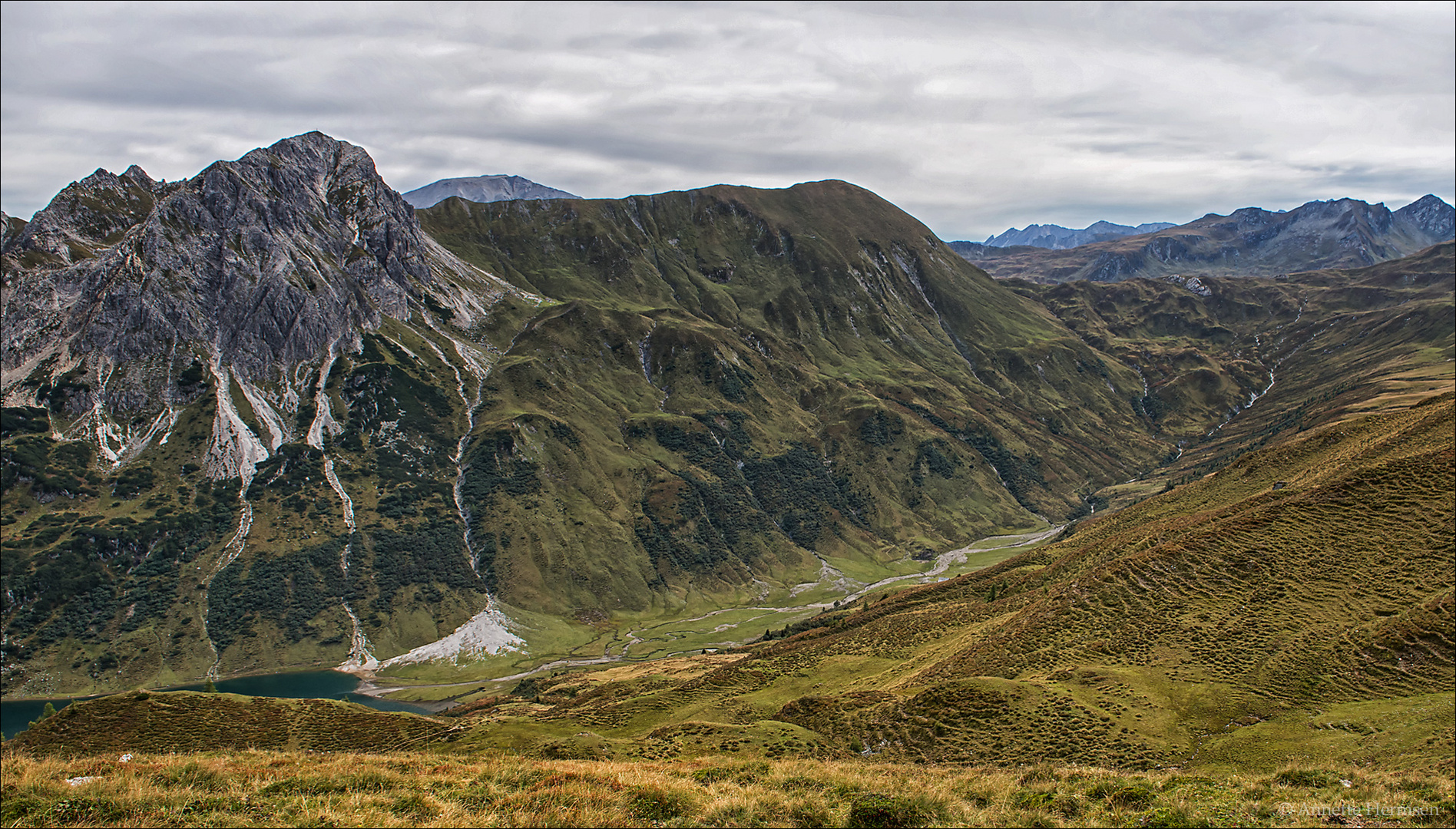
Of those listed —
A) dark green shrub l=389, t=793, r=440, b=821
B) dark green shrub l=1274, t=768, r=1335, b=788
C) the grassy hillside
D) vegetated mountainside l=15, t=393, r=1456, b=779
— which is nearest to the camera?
dark green shrub l=389, t=793, r=440, b=821

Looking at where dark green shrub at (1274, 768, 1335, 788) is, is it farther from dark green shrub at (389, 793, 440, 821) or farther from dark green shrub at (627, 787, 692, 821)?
dark green shrub at (389, 793, 440, 821)

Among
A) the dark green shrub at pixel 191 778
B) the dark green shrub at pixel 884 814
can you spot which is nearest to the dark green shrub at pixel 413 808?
the dark green shrub at pixel 191 778

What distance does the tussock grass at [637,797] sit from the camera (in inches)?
821

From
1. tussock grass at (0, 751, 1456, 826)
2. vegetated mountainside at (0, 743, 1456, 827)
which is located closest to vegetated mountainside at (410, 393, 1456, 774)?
vegetated mountainside at (0, 743, 1456, 827)

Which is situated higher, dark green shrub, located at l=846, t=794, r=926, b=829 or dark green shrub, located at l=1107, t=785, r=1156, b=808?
dark green shrub, located at l=846, t=794, r=926, b=829

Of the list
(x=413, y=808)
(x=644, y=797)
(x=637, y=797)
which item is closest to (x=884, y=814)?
(x=644, y=797)

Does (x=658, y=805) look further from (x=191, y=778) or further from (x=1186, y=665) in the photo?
(x=1186, y=665)

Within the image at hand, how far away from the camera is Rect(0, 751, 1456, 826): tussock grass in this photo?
68.4 feet

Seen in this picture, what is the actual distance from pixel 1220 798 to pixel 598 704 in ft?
257

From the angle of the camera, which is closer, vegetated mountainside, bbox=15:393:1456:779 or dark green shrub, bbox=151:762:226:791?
dark green shrub, bbox=151:762:226:791

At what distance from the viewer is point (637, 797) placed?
23.5 meters

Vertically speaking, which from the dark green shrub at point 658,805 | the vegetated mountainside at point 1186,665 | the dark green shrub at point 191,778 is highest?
the dark green shrub at point 191,778

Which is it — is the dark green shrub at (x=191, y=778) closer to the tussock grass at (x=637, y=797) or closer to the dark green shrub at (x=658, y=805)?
the tussock grass at (x=637, y=797)

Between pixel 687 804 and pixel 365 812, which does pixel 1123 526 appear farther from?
pixel 365 812
